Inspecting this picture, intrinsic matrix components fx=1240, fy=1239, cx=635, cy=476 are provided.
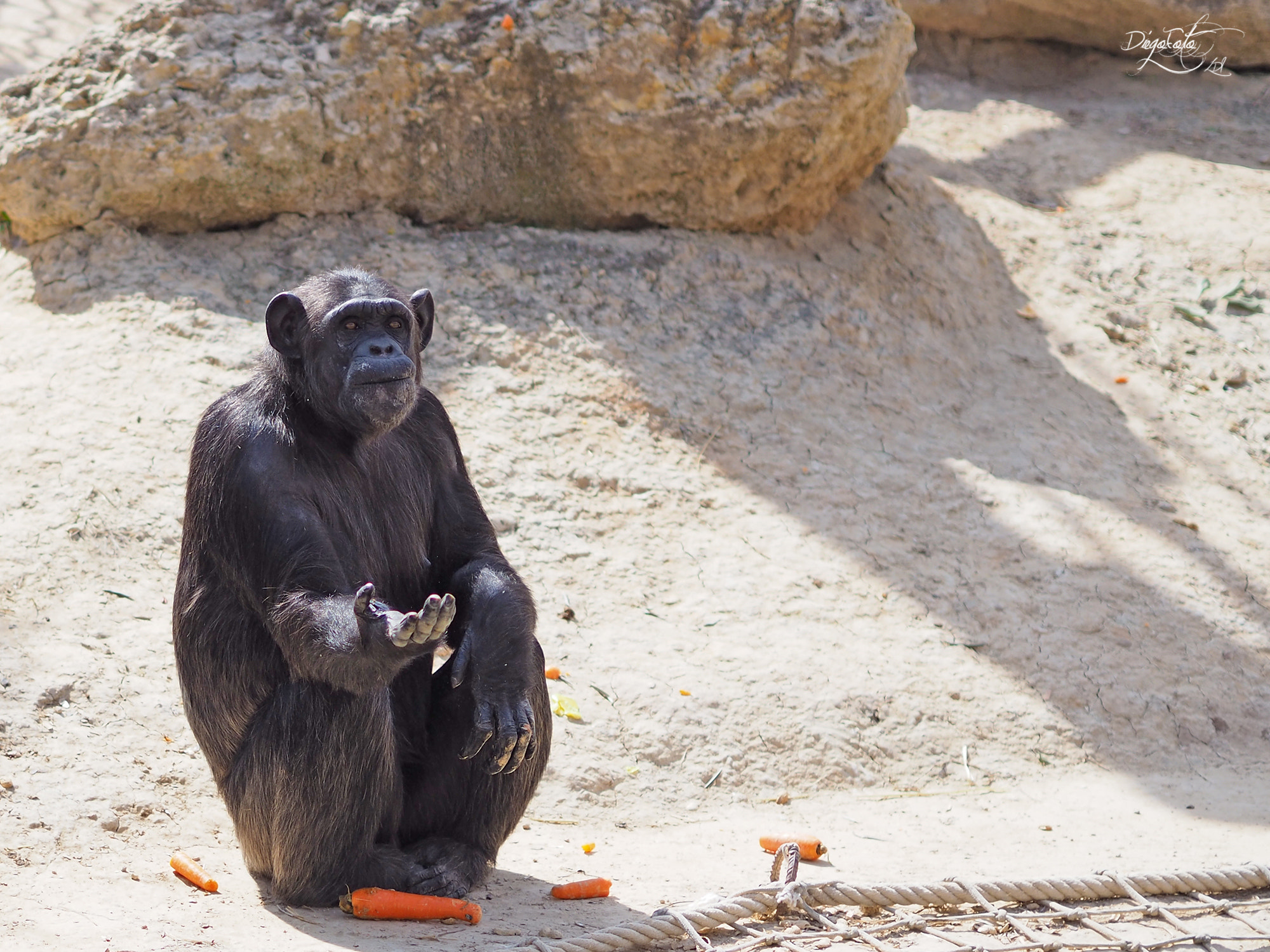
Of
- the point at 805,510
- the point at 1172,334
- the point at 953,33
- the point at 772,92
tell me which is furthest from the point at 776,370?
the point at 953,33

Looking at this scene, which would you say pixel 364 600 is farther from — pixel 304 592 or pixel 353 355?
pixel 353 355

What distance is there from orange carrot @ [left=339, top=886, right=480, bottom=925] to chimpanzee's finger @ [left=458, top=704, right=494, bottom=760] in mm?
476

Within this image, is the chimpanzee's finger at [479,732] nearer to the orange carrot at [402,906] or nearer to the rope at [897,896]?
the orange carrot at [402,906]

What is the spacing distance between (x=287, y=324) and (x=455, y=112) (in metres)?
4.12

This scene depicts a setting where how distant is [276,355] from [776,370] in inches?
168

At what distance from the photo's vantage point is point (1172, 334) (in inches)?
357

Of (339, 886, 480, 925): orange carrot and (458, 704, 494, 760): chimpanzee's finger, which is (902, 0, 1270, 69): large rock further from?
(339, 886, 480, 925): orange carrot

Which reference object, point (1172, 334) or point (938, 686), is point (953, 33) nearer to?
point (1172, 334)

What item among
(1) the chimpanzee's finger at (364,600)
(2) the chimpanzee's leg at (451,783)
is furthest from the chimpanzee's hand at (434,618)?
(2) the chimpanzee's leg at (451,783)

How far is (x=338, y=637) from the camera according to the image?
3.52 metres

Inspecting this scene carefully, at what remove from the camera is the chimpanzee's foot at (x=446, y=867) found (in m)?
4.08

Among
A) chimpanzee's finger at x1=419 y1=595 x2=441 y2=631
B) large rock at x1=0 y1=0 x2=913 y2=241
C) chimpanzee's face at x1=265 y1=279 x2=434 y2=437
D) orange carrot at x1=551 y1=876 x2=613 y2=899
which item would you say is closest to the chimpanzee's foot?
orange carrot at x1=551 y1=876 x2=613 y2=899

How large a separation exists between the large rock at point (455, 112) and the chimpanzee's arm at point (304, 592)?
163 inches

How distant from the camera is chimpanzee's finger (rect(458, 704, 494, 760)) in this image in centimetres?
388
